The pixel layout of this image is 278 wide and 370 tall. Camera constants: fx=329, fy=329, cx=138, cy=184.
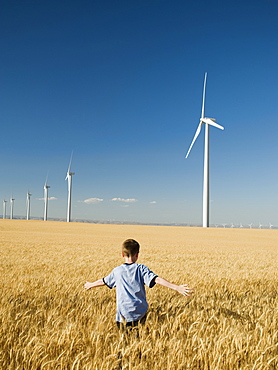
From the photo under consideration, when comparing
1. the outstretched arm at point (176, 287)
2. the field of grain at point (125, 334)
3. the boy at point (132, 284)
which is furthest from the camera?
the boy at point (132, 284)

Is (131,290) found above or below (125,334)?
above

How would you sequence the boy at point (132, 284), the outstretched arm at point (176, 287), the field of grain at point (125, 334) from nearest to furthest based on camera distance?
the field of grain at point (125, 334), the outstretched arm at point (176, 287), the boy at point (132, 284)

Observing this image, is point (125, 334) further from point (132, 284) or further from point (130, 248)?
point (130, 248)

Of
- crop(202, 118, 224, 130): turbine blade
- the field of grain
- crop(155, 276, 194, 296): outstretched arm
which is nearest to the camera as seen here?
the field of grain

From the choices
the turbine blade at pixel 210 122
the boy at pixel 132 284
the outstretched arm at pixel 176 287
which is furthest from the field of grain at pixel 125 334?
the turbine blade at pixel 210 122

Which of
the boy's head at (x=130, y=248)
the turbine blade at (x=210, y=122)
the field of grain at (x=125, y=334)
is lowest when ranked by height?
the field of grain at (x=125, y=334)

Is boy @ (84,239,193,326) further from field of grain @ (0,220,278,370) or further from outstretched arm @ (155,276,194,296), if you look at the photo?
field of grain @ (0,220,278,370)

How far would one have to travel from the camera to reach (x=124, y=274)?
569 cm

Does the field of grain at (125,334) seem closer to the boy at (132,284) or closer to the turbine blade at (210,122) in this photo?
the boy at (132,284)

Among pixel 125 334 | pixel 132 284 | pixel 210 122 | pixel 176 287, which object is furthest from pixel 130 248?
pixel 210 122

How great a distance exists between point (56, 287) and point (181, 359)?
5763mm

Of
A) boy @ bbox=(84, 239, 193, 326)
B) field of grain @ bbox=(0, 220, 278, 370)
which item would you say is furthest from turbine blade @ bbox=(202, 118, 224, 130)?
boy @ bbox=(84, 239, 193, 326)

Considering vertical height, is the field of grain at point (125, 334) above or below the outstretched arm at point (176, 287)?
below

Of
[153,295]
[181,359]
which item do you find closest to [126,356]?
[181,359]
